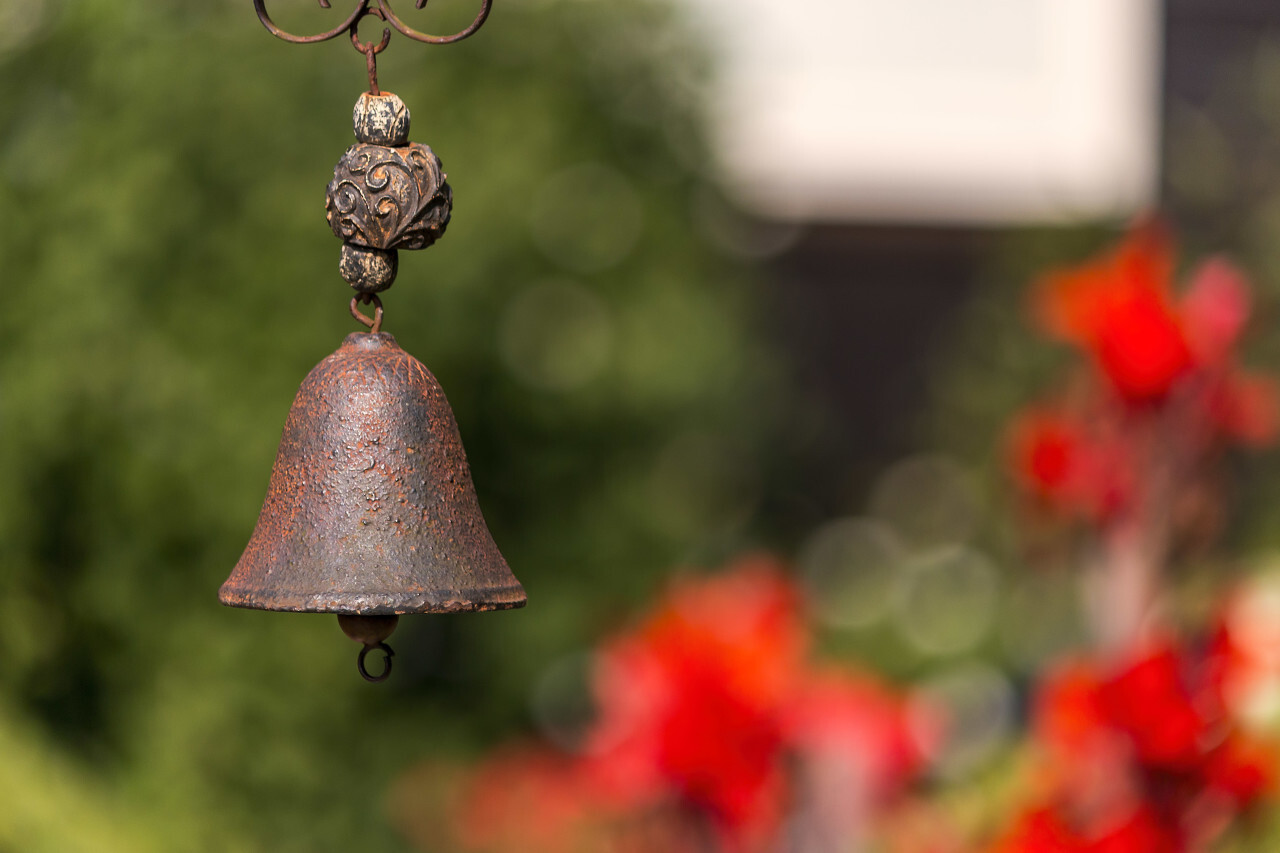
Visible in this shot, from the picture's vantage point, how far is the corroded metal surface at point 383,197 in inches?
51.8

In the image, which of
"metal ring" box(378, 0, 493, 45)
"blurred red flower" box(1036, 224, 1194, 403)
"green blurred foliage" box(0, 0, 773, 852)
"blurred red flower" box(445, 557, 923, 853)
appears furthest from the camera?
"green blurred foliage" box(0, 0, 773, 852)

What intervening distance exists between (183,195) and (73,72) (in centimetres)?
35

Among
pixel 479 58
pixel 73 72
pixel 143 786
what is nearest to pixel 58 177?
pixel 73 72

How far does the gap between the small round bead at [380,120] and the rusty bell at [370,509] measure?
0.63 ft

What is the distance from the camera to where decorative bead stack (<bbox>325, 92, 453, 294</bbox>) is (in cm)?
132

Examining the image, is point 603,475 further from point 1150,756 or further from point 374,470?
point 374,470

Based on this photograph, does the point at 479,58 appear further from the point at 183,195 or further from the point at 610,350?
the point at 183,195

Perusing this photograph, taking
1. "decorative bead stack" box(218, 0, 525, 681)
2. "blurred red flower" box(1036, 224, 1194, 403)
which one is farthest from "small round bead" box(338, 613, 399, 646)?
"blurred red flower" box(1036, 224, 1194, 403)

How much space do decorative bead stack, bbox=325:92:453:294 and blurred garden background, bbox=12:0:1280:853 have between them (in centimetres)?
126

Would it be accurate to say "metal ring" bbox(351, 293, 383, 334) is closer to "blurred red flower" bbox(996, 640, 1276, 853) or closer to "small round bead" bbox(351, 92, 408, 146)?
"small round bead" bbox(351, 92, 408, 146)

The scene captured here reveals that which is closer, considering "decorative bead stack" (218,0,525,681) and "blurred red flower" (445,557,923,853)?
"decorative bead stack" (218,0,525,681)

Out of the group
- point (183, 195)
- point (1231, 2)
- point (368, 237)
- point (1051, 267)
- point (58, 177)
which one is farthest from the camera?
point (1231, 2)

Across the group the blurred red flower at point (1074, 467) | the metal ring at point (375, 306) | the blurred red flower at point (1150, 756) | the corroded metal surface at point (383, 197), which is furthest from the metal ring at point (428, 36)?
the blurred red flower at point (1074, 467)

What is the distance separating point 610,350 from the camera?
4441 millimetres
